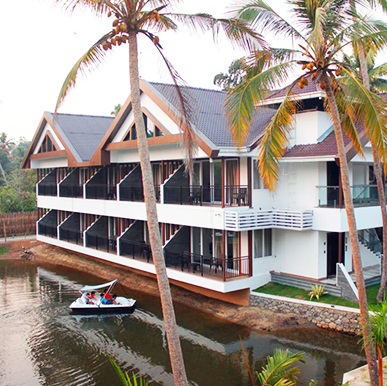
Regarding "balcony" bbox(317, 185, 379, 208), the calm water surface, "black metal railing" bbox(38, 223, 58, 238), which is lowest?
the calm water surface

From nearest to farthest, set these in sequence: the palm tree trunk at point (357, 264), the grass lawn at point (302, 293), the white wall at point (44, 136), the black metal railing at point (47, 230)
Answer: the palm tree trunk at point (357, 264)
the grass lawn at point (302, 293)
the white wall at point (44, 136)
the black metal railing at point (47, 230)

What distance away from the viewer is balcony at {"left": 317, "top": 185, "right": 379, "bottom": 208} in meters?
19.9

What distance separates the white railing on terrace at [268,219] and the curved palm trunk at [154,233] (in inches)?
372

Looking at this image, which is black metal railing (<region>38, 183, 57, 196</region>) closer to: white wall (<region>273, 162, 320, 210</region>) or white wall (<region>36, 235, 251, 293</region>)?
white wall (<region>36, 235, 251, 293</region>)

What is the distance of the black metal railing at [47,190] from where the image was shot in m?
34.0

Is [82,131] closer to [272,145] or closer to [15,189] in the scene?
[15,189]

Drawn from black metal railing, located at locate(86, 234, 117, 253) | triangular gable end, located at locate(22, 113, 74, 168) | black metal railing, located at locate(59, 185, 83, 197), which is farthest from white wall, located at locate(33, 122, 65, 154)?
black metal railing, located at locate(86, 234, 117, 253)

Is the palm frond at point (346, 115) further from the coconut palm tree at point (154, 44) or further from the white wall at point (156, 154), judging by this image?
the white wall at point (156, 154)

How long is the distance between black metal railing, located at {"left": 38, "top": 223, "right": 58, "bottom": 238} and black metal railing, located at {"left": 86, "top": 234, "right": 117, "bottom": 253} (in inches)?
222

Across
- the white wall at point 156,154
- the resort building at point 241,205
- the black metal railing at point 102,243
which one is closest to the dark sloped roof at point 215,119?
the resort building at point 241,205

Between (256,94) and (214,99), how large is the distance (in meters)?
14.5

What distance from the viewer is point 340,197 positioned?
18828 millimetres

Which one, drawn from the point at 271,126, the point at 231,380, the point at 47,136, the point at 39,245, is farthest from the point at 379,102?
the point at 39,245

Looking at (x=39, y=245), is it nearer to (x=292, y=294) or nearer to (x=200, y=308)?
(x=200, y=308)
